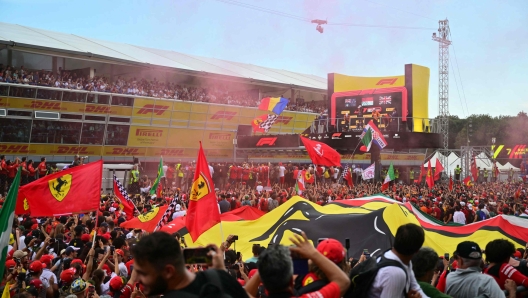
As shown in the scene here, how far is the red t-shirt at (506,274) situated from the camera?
163 inches

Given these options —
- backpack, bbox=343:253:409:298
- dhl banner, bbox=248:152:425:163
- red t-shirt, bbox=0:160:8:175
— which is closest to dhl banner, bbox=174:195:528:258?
backpack, bbox=343:253:409:298

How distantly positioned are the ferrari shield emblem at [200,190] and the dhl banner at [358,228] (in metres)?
2.37

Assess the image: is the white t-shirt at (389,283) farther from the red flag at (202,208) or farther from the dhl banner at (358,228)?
the dhl banner at (358,228)

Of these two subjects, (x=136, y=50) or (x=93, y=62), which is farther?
(x=136, y=50)

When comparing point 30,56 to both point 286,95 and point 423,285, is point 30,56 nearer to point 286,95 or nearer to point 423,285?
point 286,95

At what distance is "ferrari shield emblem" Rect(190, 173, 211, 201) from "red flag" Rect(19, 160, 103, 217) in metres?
2.30

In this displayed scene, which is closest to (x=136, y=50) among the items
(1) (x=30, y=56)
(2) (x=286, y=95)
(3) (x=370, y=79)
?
(1) (x=30, y=56)

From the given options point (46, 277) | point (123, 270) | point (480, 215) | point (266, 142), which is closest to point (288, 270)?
point (46, 277)

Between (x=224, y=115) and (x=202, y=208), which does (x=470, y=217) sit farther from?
(x=224, y=115)

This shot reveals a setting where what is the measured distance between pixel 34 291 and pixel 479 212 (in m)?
11.7

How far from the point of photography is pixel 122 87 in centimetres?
3300

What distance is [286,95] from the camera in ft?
155

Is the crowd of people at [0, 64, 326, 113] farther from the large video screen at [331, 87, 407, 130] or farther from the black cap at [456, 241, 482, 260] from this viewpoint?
the black cap at [456, 241, 482, 260]

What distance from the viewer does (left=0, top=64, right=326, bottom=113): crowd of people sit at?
2881cm
